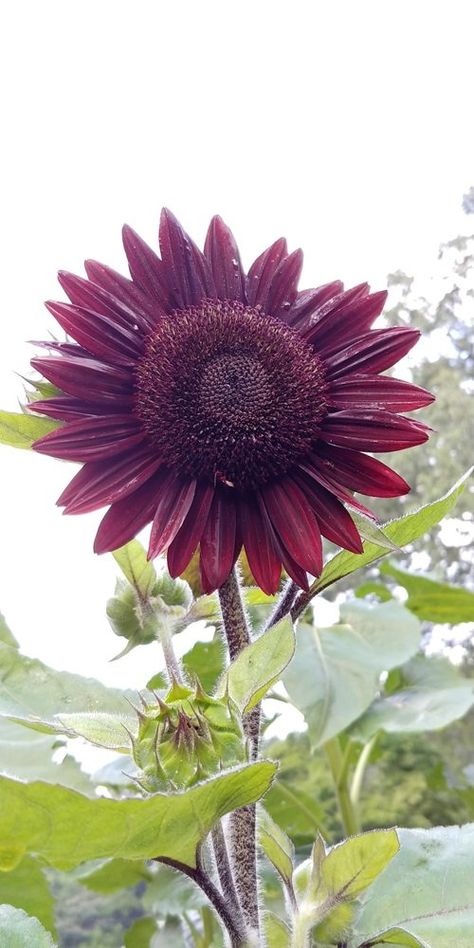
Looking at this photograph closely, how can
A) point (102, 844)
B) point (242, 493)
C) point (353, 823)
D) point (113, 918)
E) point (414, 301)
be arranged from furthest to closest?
point (414, 301), point (113, 918), point (353, 823), point (242, 493), point (102, 844)

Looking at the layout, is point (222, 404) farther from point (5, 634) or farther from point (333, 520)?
point (5, 634)

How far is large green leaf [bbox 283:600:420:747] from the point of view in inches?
33.5

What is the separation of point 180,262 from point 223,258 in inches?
0.9

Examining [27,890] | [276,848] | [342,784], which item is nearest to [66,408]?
[276,848]

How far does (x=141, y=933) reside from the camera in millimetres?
1018

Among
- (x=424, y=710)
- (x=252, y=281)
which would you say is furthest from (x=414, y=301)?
(x=252, y=281)

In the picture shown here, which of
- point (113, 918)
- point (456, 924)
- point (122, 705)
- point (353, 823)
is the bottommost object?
point (113, 918)

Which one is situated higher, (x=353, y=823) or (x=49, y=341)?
(x=49, y=341)

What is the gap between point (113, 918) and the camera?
4.06 ft

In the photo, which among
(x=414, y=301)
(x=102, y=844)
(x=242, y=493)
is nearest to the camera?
(x=102, y=844)

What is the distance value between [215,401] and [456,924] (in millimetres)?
276

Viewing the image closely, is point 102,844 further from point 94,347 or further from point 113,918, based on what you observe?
point 113,918

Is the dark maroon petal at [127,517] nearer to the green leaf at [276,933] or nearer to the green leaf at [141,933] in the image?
the green leaf at [276,933]

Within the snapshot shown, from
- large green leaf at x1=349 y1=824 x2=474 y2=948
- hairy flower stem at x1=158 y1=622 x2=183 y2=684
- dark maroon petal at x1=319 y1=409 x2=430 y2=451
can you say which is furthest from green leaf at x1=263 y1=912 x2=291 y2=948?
dark maroon petal at x1=319 y1=409 x2=430 y2=451
